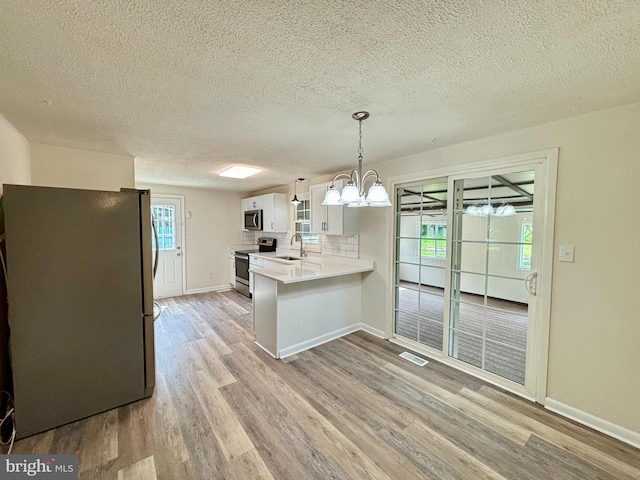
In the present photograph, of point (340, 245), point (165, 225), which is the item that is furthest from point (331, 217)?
point (165, 225)

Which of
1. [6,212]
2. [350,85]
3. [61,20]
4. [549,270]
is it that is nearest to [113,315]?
[6,212]

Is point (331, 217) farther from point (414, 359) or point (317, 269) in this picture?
point (414, 359)

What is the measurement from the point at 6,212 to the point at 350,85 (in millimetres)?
2325

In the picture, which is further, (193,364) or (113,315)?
(193,364)

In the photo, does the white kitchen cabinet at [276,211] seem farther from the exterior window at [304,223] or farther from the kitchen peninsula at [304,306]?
the kitchen peninsula at [304,306]

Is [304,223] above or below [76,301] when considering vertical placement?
above

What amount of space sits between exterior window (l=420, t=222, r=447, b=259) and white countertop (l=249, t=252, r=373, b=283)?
2.43 feet

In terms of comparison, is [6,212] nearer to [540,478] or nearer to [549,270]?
[540,478]

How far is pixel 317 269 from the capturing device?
3.39m

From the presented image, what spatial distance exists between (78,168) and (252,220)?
3.14 m

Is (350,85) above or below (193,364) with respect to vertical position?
above

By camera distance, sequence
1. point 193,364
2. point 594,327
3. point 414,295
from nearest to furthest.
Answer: point 594,327
point 193,364
point 414,295

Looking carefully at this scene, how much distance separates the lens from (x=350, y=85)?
1.54m

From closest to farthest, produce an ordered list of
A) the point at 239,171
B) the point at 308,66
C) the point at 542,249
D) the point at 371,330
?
the point at 308,66, the point at 542,249, the point at 371,330, the point at 239,171
